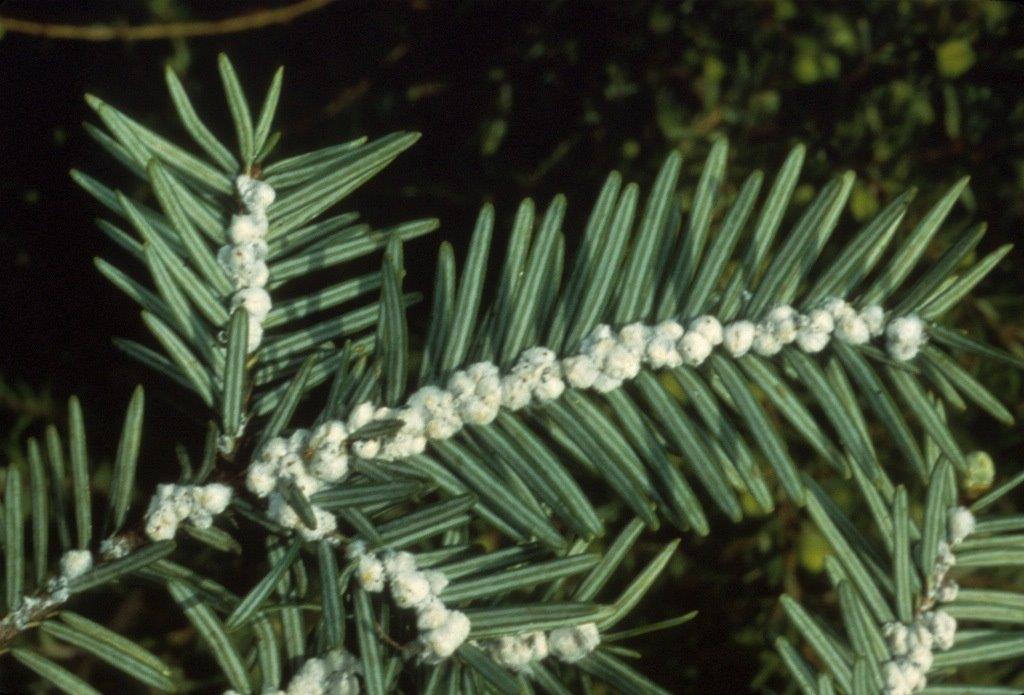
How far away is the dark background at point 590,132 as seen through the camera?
1.53 metres

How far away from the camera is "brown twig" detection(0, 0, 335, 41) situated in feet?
4.96

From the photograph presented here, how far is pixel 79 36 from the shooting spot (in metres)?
1.52

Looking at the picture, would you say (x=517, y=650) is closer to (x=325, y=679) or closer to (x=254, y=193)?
(x=325, y=679)

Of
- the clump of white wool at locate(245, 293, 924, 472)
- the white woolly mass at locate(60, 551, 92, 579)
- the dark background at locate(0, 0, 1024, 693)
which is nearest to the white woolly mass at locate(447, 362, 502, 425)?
the clump of white wool at locate(245, 293, 924, 472)

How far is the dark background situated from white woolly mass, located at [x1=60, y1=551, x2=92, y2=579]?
0.68 m

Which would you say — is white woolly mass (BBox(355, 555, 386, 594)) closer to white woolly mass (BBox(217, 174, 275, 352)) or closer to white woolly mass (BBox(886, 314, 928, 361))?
white woolly mass (BBox(217, 174, 275, 352))

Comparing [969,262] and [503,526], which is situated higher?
[969,262]

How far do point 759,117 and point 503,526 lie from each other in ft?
3.17

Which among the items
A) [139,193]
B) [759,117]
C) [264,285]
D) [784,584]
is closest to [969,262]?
[759,117]

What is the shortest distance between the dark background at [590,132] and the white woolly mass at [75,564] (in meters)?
0.68

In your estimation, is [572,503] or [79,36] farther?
[79,36]

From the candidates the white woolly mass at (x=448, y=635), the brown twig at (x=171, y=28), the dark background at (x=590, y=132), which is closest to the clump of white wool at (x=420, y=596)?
the white woolly mass at (x=448, y=635)

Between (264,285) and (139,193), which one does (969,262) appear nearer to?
(264,285)

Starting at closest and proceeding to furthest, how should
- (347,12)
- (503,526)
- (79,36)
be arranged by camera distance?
1. (503,526)
2. (79,36)
3. (347,12)
